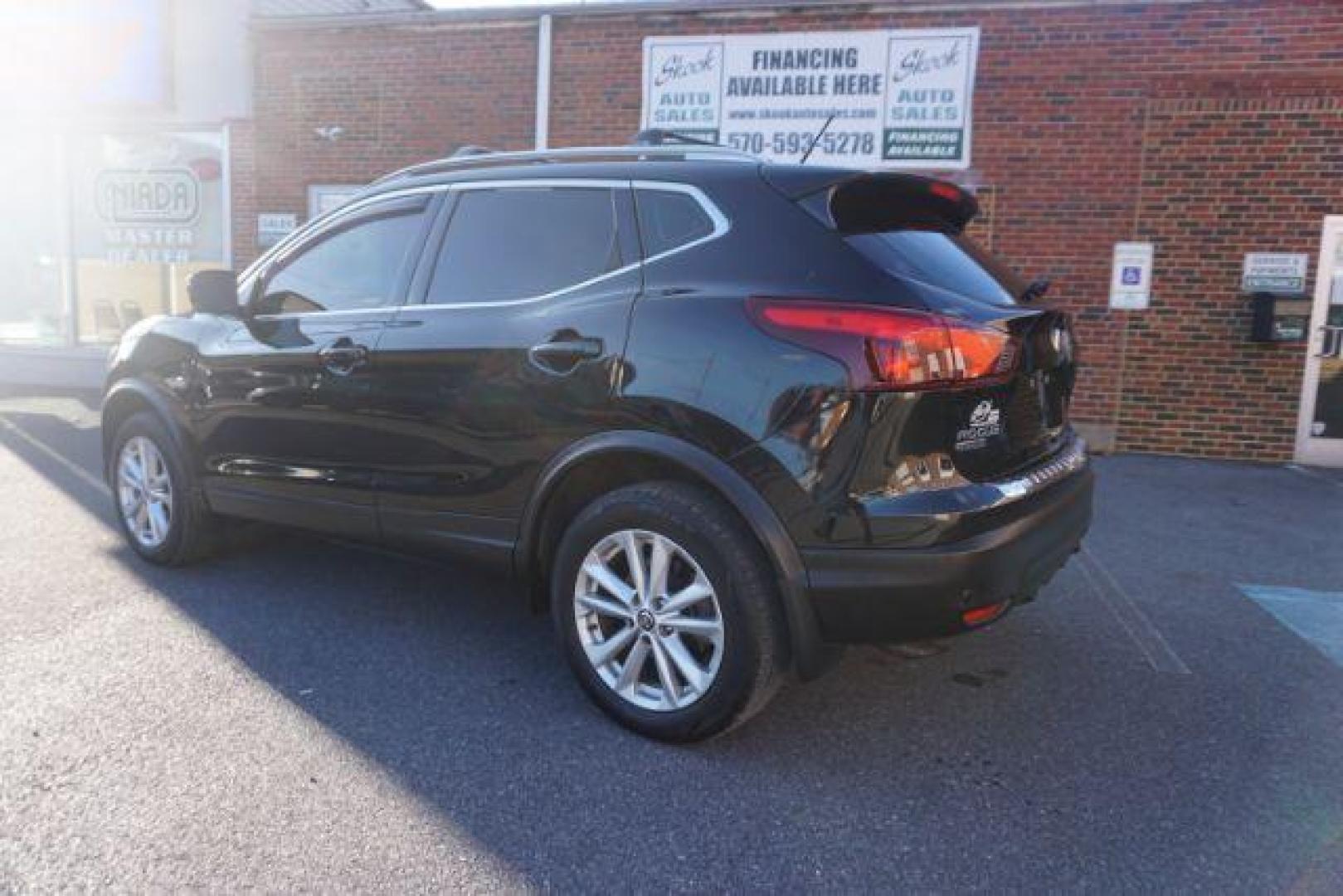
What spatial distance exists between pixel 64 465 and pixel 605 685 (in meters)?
5.77

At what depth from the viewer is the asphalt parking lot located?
2.45 meters

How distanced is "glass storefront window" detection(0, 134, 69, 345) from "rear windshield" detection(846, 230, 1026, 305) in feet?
39.9

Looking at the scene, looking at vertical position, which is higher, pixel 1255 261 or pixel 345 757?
pixel 1255 261

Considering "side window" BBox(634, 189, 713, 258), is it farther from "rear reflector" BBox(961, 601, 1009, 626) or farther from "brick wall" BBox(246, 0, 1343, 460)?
"brick wall" BBox(246, 0, 1343, 460)

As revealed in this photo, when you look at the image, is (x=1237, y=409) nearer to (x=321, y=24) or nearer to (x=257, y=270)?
(x=257, y=270)

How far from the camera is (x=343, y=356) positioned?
3.75m

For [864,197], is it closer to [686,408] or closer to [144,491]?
[686,408]

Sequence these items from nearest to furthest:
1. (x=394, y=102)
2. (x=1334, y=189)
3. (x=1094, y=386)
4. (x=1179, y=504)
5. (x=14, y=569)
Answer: (x=14, y=569)
(x=1179, y=504)
(x=1334, y=189)
(x=1094, y=386)
(x=394, y=102)

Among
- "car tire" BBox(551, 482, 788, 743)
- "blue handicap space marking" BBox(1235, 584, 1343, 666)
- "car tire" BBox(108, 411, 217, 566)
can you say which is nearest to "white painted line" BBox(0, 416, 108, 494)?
"car tire" BBox(108, 411, 217, 566)

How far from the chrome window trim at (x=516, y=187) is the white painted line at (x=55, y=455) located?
301cm

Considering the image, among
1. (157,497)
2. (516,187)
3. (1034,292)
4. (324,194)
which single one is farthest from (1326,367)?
(324,194)

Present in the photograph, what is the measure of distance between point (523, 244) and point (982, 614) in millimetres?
1940

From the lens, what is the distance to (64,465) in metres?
7.11

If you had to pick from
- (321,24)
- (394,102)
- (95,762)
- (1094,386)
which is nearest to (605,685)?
(95,762)
